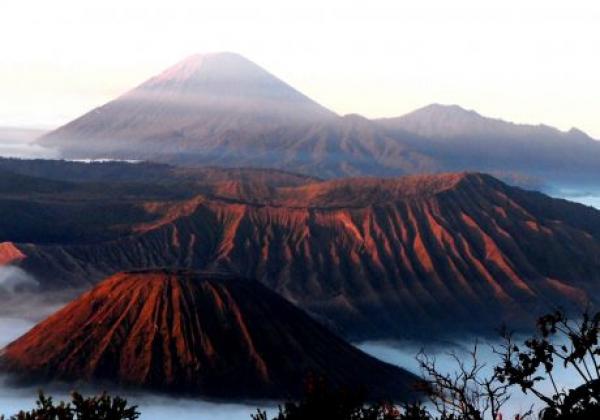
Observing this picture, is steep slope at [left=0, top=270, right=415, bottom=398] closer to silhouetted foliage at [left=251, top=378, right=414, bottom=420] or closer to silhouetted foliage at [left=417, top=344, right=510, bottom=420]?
silhouetted foliage at [left=251, top=378, right=414, bottom=420]

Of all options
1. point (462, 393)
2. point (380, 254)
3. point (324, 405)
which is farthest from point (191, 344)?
point (380, 254)

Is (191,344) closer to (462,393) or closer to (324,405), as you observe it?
(324,405)

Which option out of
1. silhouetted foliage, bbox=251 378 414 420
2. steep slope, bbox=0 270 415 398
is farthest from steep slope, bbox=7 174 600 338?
silhouetted foliage, bbox=251 378 414 420

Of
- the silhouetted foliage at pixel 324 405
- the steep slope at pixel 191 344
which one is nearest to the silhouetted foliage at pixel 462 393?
the silhouetted foliage at pixel 324 405

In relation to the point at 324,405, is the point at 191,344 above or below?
below

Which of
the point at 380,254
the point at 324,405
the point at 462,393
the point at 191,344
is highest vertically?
the point at 462,393

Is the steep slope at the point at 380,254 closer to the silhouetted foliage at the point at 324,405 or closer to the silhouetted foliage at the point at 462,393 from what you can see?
the silhouetted foliage at the point at 324,405

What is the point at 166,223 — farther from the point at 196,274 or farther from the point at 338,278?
the point at 196,274
